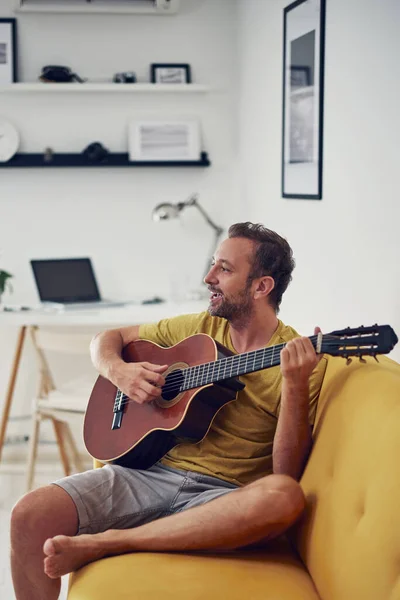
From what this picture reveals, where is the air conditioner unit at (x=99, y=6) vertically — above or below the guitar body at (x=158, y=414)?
above

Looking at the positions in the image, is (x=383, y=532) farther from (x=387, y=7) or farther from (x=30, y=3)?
(x=30, y=3)

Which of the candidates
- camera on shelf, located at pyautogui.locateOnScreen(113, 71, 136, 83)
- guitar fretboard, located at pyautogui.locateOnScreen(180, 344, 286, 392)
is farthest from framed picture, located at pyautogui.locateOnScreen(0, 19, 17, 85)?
guitar fretboard, located at pyautogui.locateOnScreen(180, 344, 286, 392)

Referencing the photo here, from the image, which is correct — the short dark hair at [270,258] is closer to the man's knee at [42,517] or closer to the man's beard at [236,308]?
the man's beard at [236,308]

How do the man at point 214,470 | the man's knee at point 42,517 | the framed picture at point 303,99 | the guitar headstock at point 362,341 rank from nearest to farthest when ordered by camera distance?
the guitar headstock at point 362,341 → the man at point 214,470 → the man's knee at point 42,517 → the framed picture at point 303,99

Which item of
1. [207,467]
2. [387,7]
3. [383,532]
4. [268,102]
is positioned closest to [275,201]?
[268,102]

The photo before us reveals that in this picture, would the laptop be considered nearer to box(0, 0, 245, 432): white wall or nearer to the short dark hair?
box(0, 0, 245, 432): white wall

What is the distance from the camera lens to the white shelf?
3830 mm

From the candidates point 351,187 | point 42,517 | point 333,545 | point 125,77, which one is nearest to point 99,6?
point 125,77

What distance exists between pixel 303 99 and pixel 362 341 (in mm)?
1394

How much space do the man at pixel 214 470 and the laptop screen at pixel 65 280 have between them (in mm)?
1470

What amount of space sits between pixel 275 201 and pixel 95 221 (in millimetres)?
1099

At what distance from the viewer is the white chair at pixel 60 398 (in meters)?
3.20

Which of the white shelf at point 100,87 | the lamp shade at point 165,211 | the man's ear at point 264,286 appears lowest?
the man's ear at point 264,286

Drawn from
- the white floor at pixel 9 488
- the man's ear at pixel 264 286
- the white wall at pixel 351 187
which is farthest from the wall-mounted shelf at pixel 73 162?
the man's ear at pixel 264 286
